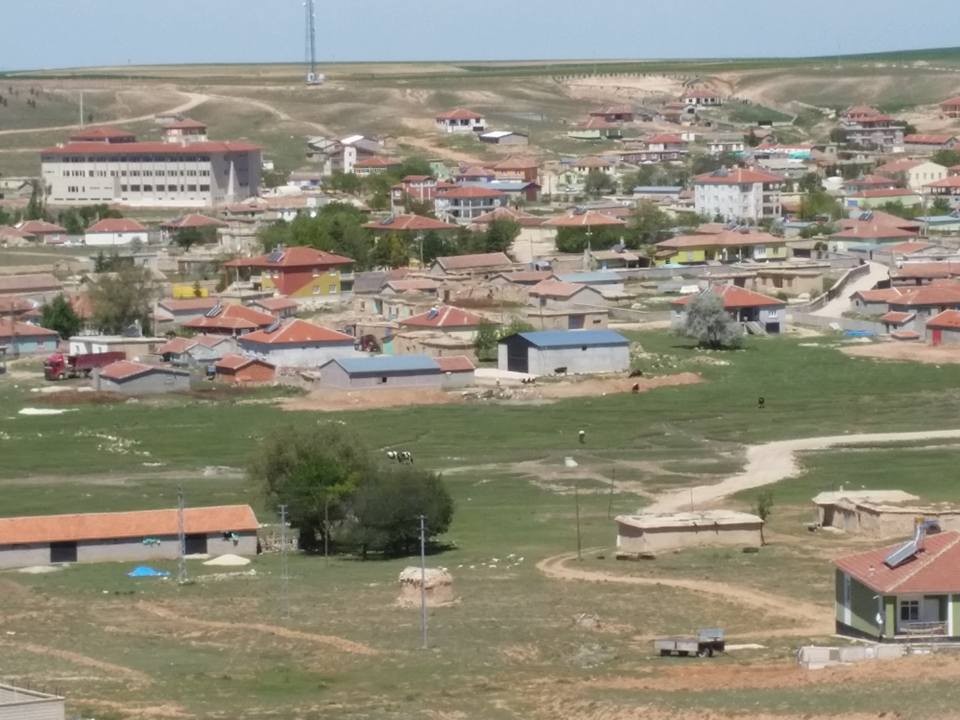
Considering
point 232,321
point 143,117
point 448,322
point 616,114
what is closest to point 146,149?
point 143,117

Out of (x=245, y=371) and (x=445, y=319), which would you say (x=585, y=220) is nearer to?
(x=445, y=319)

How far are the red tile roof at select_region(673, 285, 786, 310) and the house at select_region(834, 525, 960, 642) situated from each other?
134 ft

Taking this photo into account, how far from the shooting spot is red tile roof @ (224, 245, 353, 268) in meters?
81.1

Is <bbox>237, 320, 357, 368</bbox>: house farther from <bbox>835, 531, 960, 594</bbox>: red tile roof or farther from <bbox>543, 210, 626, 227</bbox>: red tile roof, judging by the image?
<bbox>835, 531, 960, 594</bbox>: red tile roof

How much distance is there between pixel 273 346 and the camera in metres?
64.8

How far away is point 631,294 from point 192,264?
19116 millimetres

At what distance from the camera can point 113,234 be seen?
100875 millimetres

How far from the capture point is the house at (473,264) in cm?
8388

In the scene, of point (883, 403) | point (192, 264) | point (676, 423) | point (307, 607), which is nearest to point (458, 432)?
point (676, 423)

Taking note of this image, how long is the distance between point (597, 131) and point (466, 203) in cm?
3873

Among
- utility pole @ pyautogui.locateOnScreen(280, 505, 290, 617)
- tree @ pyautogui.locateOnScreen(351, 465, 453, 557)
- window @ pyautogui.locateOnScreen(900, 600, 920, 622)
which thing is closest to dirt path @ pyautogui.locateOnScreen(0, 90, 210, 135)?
utility pole @ pyautogui.locateOnScreen(280, 505, 290, 617)

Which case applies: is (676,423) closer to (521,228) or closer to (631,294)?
(631,294)

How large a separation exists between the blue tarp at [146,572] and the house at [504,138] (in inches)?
3972

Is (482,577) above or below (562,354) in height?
below
